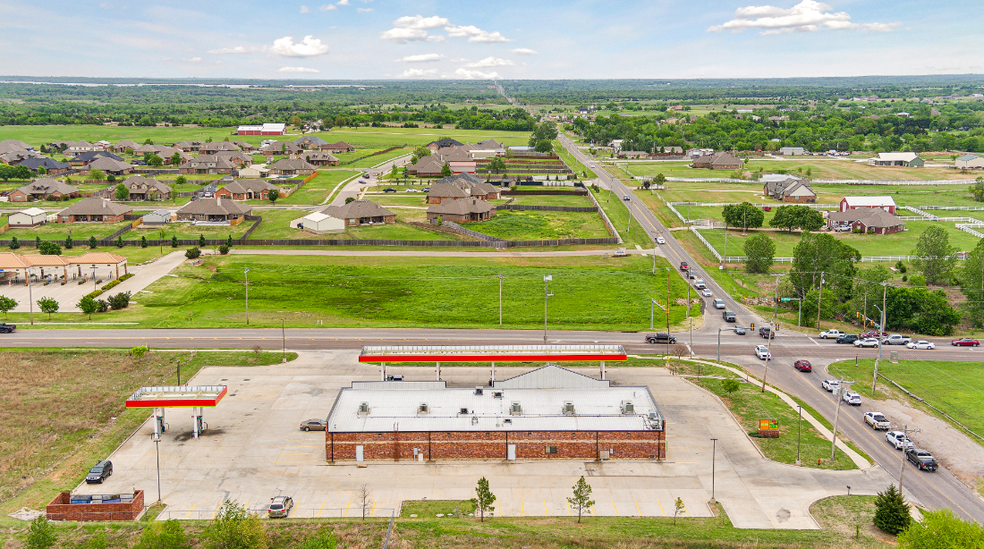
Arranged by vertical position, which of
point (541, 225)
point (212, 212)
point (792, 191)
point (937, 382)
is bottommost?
point (937, 382)

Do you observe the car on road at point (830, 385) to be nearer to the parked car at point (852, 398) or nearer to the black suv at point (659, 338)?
the parked car at point (852, 398)

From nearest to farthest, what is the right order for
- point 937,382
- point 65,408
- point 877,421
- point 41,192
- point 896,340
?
point 877,421 → point 65,408 → point 937,382 → point 896,340 → point 41,192

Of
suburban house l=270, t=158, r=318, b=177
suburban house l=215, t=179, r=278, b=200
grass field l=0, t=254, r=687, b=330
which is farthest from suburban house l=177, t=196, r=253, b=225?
suburban house l=270, t=158, r=318, b=177

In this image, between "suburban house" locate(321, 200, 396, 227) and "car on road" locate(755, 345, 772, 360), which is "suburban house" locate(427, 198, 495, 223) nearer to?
"suburban house" locate(321, 200, 396, 227)

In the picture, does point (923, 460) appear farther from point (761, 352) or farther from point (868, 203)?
point (868, 203)

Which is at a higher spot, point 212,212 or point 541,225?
point 212,212

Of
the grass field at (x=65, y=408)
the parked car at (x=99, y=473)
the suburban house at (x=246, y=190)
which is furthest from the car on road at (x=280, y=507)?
the suburban house at (x=246, y=190)

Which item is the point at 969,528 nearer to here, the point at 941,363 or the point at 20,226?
the point at 941,363

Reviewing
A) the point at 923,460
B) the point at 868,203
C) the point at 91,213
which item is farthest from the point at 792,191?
the point at 91,213
